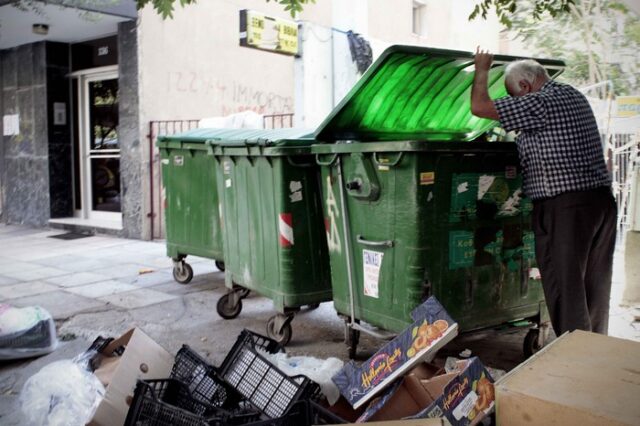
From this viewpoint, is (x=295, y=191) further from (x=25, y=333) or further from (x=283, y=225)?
(x=25, y=333)

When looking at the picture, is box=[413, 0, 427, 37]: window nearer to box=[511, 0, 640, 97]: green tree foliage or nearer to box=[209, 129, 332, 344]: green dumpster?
box=[511, 0, 640, 97]: green tree foliage

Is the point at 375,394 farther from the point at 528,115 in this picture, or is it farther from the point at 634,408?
the point at 528,115

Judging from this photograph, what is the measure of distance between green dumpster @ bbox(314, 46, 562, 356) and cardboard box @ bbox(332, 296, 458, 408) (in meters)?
0.87

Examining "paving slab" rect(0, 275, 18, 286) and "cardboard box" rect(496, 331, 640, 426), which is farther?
"paving slab" rect(0, 275, 18, 286)

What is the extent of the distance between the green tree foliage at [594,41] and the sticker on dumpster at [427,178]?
738 centimetres

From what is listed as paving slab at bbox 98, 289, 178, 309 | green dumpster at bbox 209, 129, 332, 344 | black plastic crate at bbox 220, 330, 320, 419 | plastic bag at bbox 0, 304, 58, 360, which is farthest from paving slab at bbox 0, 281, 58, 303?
black plastic crate at bbox 220, 330, 320, 419

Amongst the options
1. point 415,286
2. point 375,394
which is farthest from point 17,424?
point 415,286

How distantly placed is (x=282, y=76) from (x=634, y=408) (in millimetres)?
11274

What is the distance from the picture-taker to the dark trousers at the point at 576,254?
11.5 feet

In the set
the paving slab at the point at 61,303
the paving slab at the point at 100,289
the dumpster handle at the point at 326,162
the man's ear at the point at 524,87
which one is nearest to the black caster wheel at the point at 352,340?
the dumpster handle at the point at 326,162

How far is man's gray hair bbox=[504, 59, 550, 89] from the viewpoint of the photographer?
3.64 m

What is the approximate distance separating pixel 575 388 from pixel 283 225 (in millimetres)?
2771

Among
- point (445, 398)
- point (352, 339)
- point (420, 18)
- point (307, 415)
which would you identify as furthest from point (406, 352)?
point (420, 18)

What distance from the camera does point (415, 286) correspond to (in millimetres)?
3562
